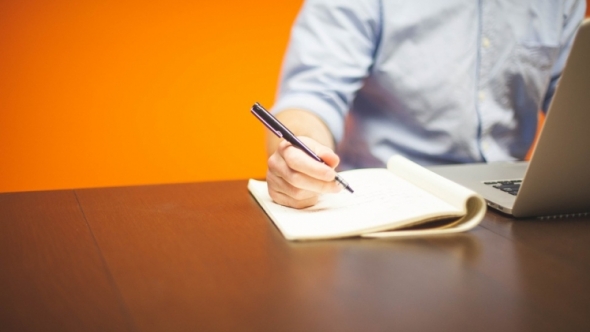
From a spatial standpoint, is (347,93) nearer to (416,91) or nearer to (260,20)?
Result: (416,91)

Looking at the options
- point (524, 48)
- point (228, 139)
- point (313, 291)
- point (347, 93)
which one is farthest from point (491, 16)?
point (228, 139)

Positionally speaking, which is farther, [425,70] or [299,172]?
[425,70]

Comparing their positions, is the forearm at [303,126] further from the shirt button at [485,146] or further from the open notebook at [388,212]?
the shirt button at [485,146]

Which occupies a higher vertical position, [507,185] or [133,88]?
[133,88]

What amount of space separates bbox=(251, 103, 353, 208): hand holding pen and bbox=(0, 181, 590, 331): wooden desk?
5cm

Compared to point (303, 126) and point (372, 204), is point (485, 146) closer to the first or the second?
point (303, 126)

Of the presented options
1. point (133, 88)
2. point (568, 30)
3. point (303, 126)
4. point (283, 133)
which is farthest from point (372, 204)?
point (133, 88)

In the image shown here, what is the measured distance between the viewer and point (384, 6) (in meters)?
1.11

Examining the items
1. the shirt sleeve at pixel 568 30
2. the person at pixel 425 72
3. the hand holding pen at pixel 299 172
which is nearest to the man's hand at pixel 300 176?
the hand holding pen at pixel 299 172

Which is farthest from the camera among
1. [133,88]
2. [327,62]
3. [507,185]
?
[133,88]

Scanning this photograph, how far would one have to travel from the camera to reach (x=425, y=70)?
114 cm

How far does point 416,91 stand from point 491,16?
0.24 metres

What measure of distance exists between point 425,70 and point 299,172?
61 centimetres

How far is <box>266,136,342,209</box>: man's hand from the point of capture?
2.02 ft
